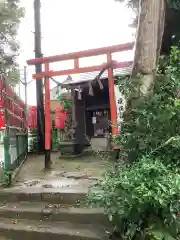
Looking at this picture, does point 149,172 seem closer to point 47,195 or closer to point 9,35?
point 47,195

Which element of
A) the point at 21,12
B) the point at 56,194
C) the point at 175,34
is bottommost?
the point at 56,194

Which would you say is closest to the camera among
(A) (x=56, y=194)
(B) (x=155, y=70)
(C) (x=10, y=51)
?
(B) (x=155, y=70)

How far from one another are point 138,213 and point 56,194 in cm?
248

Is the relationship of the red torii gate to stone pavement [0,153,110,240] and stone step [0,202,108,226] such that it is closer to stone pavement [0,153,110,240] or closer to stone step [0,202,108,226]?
stone pavement [0,153,110,240]

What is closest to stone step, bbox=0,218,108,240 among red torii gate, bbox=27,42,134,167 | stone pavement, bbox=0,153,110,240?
stone pavement, bbox=0,153,110,240

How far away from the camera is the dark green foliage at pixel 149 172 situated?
318cm

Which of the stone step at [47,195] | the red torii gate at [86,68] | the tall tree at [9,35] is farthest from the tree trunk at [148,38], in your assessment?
the tall tree at [9,35]

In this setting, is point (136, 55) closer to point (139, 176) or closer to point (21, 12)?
point (139, 176)

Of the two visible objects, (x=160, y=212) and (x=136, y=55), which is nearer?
(x=160, y=212)

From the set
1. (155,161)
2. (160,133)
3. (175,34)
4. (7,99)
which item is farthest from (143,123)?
(7,99)

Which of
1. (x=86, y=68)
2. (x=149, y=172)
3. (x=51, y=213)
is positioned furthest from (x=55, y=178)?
(x=149, y=172)

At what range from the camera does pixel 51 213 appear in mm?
5039

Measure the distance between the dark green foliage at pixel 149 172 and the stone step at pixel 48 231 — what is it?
667 mm

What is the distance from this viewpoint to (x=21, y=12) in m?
17.2
